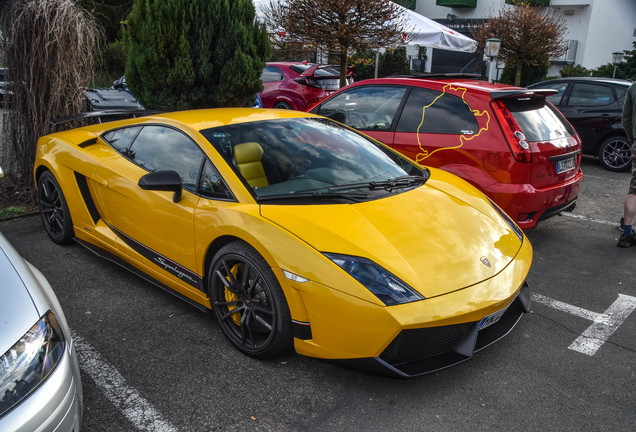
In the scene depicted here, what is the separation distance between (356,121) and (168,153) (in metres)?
2.46

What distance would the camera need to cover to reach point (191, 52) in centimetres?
645

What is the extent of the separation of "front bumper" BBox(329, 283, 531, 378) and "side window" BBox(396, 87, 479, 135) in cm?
244

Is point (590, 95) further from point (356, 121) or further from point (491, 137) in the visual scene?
point (491, 137)

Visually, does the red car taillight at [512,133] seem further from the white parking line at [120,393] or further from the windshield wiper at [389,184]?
the white parking line at [120,393]

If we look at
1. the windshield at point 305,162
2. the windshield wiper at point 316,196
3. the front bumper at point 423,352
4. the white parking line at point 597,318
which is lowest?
the white parking line at point 597,318

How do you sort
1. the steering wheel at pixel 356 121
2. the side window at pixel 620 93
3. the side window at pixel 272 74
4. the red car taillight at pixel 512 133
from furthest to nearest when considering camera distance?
1. the side window at pixel 272 74
2. the side window at pixel 620 93
3. the steering wheel at pixel 356 121
4. the red car taillight at pixel 512 133

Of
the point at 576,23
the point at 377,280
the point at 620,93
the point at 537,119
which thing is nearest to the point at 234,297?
the point at 377,280

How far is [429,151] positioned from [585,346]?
87.3 inches

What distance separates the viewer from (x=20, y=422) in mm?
1746

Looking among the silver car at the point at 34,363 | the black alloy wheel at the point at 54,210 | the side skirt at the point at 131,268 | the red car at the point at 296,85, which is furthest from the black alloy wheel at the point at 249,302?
the red car at the point at 296,85

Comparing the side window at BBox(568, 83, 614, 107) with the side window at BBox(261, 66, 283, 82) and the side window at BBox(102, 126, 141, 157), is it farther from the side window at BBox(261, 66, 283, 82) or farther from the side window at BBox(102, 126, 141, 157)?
the side window at BBox(102, 126, 141, 157)

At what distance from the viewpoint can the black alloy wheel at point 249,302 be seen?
2738mm

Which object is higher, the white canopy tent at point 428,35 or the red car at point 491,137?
the white canopy tent at point 428,35

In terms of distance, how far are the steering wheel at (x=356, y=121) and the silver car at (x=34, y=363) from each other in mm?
3795
